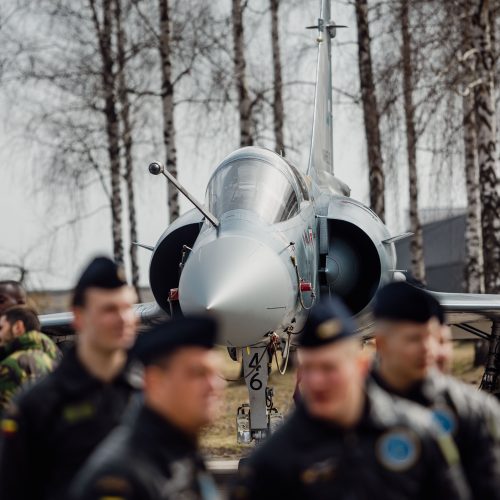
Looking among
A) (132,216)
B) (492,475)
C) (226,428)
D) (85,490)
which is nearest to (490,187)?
(226,428)

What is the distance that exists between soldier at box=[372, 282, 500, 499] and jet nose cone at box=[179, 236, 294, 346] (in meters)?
4.62

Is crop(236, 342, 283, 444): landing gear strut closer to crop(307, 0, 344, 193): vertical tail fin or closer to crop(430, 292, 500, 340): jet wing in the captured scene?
crop(430, 292, 500, 340): jet wing

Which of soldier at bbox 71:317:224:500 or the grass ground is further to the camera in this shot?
the grass ground

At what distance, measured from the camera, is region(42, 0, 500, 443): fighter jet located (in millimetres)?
9359

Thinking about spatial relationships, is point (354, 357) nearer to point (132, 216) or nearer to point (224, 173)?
point (224, 173)

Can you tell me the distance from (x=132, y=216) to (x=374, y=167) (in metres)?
9.70

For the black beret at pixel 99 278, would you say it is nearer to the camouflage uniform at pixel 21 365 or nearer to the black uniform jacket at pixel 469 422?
the black uniform jacket at pixel 469 422

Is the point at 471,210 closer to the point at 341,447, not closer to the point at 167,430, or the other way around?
the point at 341,447

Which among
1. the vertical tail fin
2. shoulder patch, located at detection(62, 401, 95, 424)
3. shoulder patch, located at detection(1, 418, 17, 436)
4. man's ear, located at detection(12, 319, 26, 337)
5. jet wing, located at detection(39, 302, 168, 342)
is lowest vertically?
jet wing, located at detection(39, 302, 168, 342)

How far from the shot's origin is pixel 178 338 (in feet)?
11.5

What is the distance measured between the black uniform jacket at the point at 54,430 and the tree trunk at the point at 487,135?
15.0 meters

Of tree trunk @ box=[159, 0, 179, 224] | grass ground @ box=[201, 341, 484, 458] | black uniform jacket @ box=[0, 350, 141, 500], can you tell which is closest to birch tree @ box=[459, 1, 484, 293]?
grass ground @ box=[201, 341, 484, 458]

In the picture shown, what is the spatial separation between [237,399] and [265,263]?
1224 centimetres

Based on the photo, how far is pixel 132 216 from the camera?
29547 millimetres
